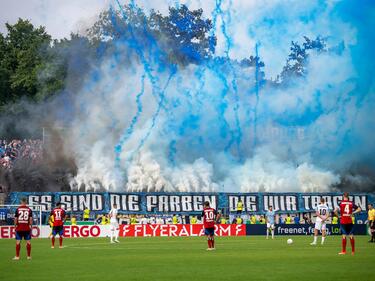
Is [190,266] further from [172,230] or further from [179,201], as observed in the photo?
[179,201]

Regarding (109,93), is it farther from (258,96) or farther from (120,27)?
(258,96)

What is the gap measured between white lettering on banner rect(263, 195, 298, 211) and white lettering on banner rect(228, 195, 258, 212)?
86 cm

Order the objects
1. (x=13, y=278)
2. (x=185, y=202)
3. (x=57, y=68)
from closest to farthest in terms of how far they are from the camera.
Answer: (x=13, y=278), (x=185, y=202), (x=57, y=68)

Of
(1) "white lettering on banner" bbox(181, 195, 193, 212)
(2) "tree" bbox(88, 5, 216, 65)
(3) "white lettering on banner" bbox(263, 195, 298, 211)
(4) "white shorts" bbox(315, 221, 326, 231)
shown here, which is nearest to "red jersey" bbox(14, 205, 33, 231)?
(4) "white shorts" bbox(315, 221, 326, 231)

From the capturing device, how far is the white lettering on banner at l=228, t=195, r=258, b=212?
6875 cm

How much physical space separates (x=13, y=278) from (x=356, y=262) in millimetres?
12016

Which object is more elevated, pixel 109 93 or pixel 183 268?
pixel 109 93

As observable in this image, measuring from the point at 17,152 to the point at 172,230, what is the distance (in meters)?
25.9

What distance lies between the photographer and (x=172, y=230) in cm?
6312

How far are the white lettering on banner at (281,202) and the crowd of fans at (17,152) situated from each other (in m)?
26.3

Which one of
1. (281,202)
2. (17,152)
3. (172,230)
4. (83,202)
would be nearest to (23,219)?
(172,230)

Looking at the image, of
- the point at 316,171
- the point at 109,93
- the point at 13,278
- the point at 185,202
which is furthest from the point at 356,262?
the point at 109,93

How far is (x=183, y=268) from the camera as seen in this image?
26766 millimetres

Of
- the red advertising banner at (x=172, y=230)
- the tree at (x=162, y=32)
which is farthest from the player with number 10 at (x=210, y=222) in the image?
the tree at (x=162, y=32)
